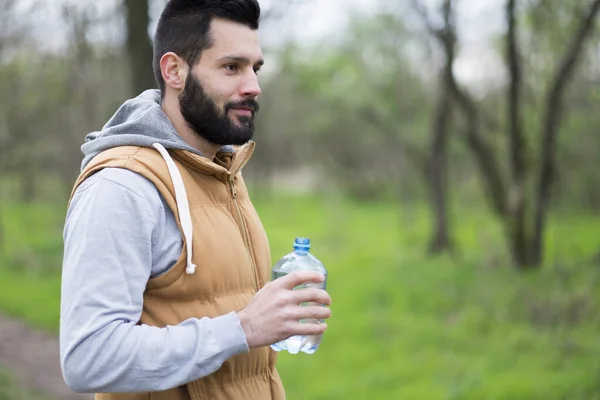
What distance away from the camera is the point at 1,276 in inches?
545

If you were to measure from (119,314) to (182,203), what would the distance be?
1.17 feet

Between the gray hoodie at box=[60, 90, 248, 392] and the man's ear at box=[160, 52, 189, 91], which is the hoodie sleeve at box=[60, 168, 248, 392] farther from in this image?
the man's ear at box=[160, 52, 189, 91]

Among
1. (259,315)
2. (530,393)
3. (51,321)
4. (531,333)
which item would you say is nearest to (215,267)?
(259,315)

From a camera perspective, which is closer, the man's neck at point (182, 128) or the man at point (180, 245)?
the man at point (180, 245)

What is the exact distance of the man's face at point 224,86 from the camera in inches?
77.8

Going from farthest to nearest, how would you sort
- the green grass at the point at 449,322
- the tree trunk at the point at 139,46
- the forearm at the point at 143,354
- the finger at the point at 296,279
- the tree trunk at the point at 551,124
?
the tree trunk at the point at 551,124 < the green grass at the point at 449,322 < the tree trunk at the point at 139,46 < the finger at the point at 296,279 < the forearm at the point at 143,354

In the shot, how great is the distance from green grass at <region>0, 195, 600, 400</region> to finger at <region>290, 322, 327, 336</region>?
530 centimetres

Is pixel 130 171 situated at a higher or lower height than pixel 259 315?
higher

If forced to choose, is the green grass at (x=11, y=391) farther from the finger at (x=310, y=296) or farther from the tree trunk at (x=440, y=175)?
the tree trunk at (x=440, y=175)

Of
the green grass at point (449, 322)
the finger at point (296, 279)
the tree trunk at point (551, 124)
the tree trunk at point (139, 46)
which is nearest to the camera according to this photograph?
the finger at point (296, 279)

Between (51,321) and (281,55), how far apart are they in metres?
9.70

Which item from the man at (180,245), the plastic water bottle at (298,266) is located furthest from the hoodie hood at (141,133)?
the plastic water bottle at (298,266)

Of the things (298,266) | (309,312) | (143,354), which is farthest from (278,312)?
(298,266)

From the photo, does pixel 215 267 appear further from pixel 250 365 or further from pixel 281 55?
pixel 281 55
